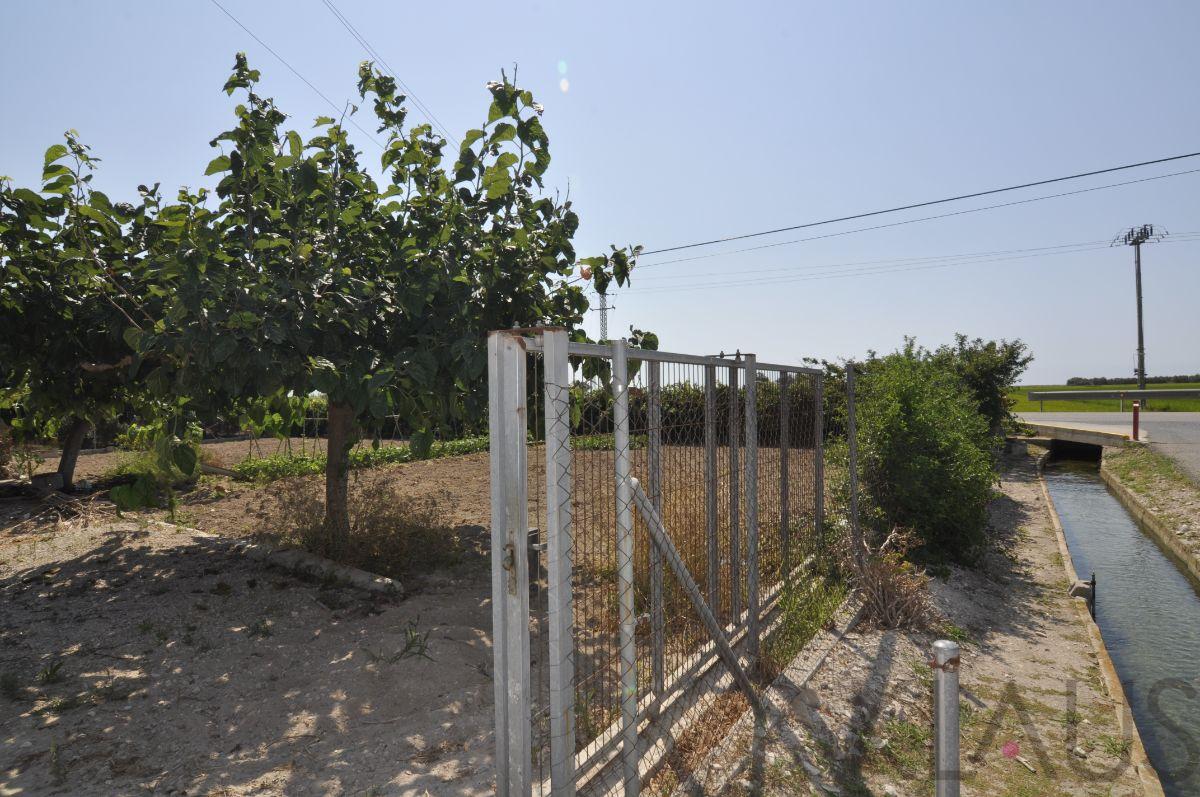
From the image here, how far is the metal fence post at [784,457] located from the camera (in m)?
5.10

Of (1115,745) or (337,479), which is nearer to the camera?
(1115,745)

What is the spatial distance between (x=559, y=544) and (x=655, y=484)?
39.2 inches

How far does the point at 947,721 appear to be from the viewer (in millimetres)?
2348

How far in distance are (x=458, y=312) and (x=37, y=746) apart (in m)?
3.25

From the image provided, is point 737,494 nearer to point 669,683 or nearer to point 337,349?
point 669,683

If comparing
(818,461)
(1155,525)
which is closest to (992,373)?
(1155,525)

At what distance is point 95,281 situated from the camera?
17.9ft

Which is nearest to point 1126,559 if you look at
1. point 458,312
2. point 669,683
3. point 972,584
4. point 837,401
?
point 972,584

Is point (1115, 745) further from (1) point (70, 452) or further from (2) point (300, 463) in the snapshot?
(1) point (70, 452)

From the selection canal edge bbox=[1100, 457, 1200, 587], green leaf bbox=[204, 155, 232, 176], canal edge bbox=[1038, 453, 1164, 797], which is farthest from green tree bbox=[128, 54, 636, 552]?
canal edge bbox=[1100, 457, 1200, 587]

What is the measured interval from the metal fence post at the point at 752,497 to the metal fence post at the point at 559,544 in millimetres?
2029

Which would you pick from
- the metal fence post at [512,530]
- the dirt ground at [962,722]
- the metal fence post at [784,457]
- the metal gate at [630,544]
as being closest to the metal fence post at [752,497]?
the metal gate at [630,544]

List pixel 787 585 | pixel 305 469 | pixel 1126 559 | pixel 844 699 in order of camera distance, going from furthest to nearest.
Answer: pixel 305 469, pixel 1126 559, pixel 787 585, pixel 844 699

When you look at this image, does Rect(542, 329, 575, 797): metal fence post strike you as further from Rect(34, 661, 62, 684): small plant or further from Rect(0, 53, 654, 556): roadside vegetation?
Rect(34, 661, 62, 684): small plant
